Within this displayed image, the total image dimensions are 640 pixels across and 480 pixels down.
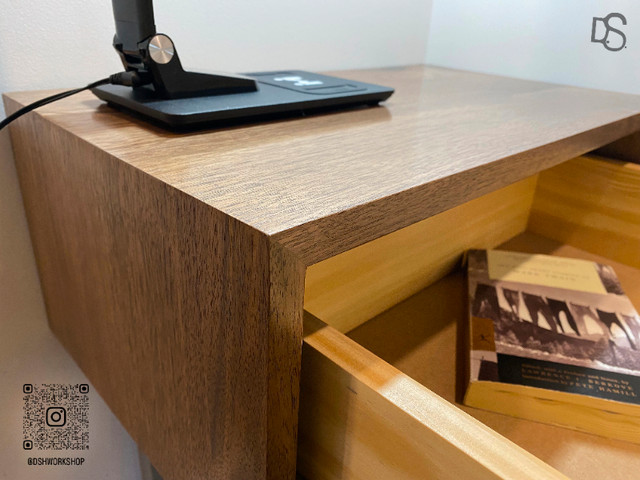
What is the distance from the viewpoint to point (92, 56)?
0.61 metres

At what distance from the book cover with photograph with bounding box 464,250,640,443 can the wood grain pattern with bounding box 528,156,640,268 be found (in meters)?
0.15

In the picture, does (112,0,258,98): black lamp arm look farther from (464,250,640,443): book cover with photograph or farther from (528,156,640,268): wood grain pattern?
(528,156,640,268): wood grain pattern

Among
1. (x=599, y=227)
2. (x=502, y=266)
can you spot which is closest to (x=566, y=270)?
(x=502, y=266)

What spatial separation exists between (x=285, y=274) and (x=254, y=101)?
28cm

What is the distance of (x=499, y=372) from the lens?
49cm

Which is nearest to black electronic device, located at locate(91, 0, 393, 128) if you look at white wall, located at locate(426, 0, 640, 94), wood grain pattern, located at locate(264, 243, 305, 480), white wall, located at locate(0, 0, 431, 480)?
white wall, located at locate(0, 0, 431, 480)

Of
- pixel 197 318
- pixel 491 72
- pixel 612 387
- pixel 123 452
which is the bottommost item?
pixel 123 452

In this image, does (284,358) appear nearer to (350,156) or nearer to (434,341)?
(350,156)

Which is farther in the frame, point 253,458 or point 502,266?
point 502,266

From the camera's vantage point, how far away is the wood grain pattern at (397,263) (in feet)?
1.82

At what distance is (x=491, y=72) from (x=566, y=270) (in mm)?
510

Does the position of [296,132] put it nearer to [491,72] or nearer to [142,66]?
[142,66]

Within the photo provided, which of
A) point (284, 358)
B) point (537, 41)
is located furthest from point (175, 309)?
point (537, 41)

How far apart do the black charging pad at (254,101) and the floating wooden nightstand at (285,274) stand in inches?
0.7
